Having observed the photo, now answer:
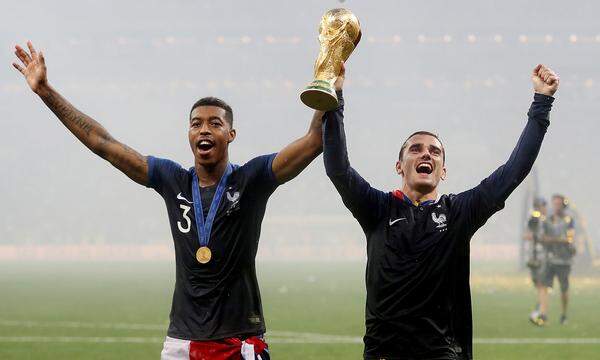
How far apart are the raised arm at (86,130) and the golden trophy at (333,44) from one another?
1282 mm

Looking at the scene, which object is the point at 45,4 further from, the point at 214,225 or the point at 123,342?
the point at 214,225

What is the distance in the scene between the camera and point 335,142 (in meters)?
4.43

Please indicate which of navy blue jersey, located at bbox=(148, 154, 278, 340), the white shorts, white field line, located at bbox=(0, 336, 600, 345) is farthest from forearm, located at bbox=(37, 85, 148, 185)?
white field line, located at bbox=(0, 336, 600, 345)

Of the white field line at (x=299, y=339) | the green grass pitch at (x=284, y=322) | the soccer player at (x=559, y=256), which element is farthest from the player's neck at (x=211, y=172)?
the soccer player at (x=559, y=256)

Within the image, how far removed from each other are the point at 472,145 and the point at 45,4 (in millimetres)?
46049

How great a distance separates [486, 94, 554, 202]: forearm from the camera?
4512mm

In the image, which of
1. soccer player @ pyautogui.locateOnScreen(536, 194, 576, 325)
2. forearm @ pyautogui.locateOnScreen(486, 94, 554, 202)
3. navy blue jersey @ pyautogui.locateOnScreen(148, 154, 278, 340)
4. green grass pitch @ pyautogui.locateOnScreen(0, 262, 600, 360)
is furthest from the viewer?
soccer player @ pyautogui.locateOnScreen(536, 194, 576, 325)

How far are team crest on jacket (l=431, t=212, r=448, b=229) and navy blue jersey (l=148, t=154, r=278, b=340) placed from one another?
862mm

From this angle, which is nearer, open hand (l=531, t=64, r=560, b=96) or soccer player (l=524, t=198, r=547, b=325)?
open hand (l=531, t=64, r=560, b=96)

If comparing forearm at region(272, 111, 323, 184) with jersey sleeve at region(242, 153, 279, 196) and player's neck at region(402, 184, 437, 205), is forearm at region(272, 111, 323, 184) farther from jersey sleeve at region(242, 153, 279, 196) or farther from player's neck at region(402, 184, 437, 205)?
player's neck at region(402, 184, 437, 205)

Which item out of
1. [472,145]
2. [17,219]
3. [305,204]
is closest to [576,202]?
[472,145]

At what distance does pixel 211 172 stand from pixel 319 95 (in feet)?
3.57

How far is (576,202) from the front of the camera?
220 ft

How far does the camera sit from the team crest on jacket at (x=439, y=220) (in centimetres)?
461
